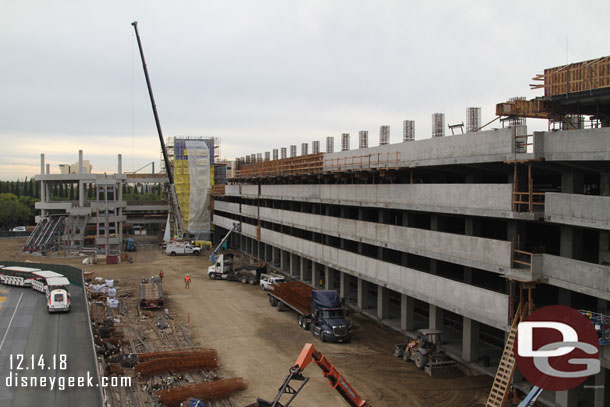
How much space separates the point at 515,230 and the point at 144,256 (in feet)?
195

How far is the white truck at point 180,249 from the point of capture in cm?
7338

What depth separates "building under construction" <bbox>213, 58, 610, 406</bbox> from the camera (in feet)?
66.1

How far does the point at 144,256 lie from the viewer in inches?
2879

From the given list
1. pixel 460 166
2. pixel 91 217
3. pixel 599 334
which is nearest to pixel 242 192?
pixel 91 217

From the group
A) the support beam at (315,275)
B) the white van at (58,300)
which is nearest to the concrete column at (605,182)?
the support beam at (315,275)

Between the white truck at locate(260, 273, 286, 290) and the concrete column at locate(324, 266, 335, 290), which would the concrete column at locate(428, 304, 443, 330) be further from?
the white truck at locate(260, 273, 286, 290)

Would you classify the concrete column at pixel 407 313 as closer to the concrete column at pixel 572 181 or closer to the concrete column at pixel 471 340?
the concrete column at pixel 471 340

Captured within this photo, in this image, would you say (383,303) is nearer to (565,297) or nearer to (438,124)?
(438,124)

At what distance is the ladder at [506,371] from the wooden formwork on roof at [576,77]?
391 inches

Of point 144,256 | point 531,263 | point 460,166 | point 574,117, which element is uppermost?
point 574,117

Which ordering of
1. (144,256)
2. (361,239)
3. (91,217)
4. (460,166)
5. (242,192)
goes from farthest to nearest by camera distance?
(91,217) < (144,256) < (242,192) < (361,239) < (460,166)

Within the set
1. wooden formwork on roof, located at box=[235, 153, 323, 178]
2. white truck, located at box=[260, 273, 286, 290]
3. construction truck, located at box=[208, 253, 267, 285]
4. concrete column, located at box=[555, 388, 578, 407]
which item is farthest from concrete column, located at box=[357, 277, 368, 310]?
concrete column, located at box=[555, 388, 578, 407]

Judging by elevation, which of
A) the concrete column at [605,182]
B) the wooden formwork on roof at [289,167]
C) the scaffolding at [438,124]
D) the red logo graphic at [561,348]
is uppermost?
the scaffolding at [438,124]

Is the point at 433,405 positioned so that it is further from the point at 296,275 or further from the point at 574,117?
the point at 296,275
